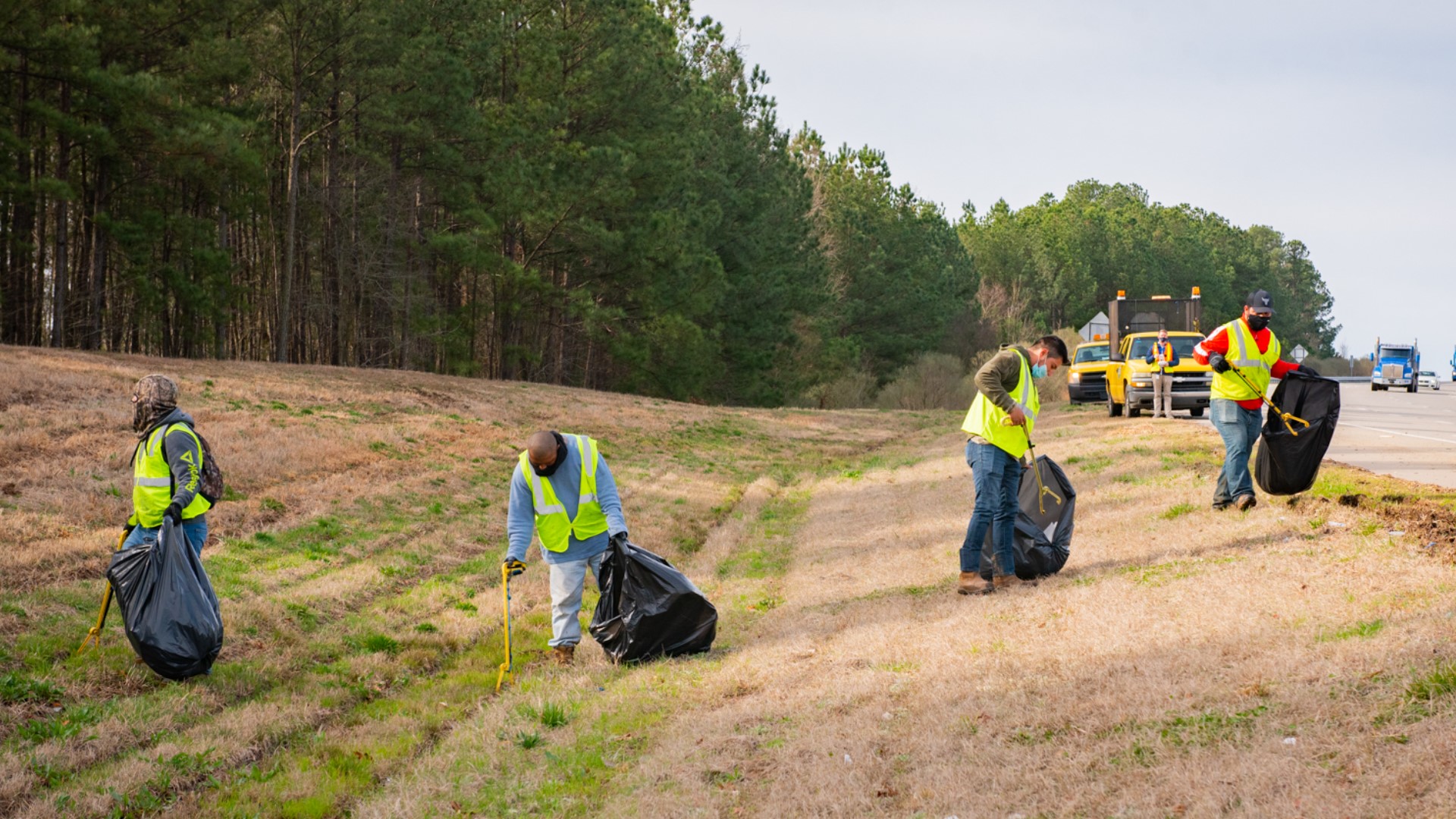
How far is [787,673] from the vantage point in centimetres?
760

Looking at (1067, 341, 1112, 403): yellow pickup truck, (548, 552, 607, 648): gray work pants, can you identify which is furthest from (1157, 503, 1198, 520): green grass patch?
(1067, 341, 1112, 403): yellow pickup truck

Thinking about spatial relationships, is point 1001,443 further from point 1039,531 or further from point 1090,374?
point 1090,374

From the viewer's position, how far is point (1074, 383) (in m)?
33.1

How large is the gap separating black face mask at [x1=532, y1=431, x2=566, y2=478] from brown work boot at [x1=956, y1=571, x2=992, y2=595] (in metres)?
3.27

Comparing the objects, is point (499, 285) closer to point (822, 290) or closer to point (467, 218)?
point (467, 218)

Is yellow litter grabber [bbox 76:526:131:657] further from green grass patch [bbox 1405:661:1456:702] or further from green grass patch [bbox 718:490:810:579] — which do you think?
green grass patch [bbox 1405:661:1456:702]

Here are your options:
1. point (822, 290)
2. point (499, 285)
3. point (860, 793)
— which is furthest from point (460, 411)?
point (822, 290)

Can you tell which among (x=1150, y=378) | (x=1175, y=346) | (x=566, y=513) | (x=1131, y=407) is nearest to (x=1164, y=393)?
(x=1150, y=378)

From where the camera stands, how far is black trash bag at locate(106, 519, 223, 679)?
7.79 metres

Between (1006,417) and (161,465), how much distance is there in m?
6.11

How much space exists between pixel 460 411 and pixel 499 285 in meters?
13.3

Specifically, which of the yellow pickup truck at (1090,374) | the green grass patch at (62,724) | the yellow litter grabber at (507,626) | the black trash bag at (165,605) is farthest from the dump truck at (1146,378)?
the green grass patch at (62,724)

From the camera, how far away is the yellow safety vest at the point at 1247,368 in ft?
33.4

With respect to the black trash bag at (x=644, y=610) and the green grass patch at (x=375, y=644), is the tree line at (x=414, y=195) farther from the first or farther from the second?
the black trash bag at (x=644, y=610)
